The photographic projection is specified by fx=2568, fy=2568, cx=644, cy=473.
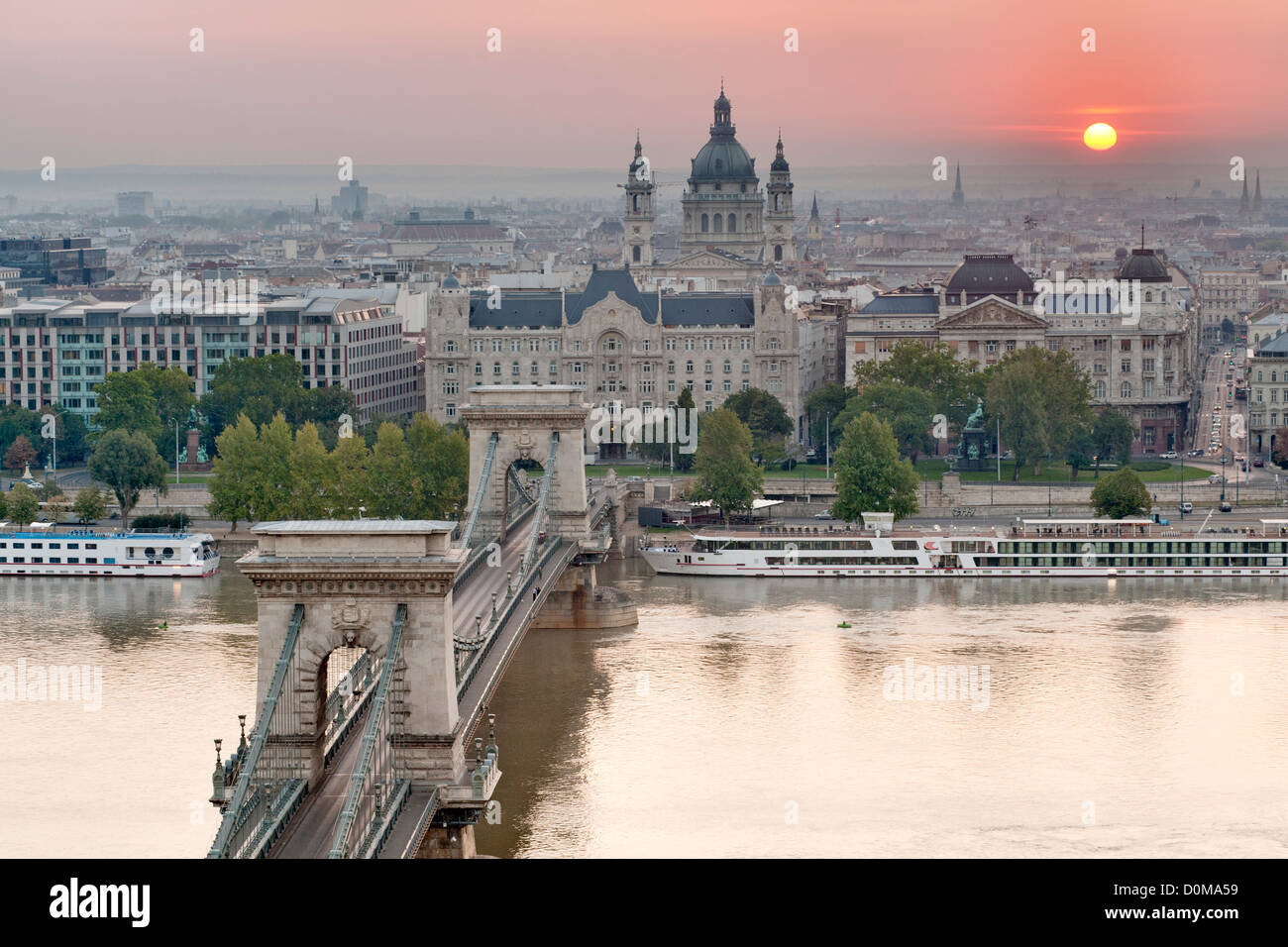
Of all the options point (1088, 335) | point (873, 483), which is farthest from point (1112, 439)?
point (873, 483)

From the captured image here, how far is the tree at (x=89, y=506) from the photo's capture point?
5338 centimetres

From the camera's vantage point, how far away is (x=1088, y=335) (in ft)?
236

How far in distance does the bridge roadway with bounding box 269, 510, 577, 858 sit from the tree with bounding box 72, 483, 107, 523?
16341 millimetres

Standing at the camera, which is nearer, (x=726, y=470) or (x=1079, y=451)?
(x=726, y=470)

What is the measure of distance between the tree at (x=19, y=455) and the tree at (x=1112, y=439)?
2611 cm

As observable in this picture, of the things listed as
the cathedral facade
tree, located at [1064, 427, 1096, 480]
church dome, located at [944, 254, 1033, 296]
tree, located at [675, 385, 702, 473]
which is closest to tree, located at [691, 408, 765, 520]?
tree, located at [675, 385, 702, 473]

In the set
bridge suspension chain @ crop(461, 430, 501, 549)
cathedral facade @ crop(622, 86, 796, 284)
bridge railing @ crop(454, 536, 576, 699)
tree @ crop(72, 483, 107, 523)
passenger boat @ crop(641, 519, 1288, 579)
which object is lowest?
passenger boat @ crop(641, 519, 1288, 579)

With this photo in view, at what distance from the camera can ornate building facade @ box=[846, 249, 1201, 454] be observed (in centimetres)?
7081

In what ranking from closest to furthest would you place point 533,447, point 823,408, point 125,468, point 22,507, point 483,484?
point 483,484, point 533,447, point 22,507, point 125,468, point 823,408

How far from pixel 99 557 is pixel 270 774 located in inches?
1033

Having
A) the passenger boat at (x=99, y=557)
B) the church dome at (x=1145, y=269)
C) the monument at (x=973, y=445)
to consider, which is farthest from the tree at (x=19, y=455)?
the church dome at (x=1145, y=269)

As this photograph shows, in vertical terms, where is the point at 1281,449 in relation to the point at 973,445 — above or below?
below

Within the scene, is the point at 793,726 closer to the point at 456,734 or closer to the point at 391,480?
the point at 456,734

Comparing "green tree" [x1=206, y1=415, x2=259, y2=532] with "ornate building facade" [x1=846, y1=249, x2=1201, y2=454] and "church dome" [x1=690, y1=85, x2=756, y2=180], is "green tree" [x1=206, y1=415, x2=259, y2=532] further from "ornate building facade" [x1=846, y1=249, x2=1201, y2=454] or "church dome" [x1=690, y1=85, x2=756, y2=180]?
"church dome" [x1=690, y1=85, x2=756, y2=180]
